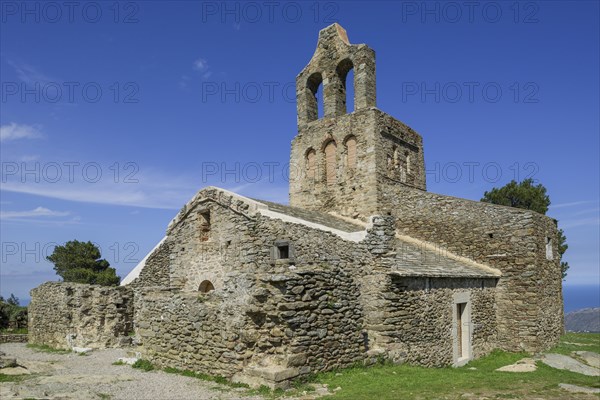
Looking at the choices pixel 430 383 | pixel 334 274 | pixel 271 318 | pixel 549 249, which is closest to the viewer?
pixel 430 383

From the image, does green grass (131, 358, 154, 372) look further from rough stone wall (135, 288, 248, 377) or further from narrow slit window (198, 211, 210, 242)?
narrow slit window (198, 211, 210, 242)

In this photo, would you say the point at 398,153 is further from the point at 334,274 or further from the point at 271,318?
the point at 271,318

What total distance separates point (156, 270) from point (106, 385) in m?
9.20

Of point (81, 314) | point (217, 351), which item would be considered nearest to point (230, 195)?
point (217, 351)

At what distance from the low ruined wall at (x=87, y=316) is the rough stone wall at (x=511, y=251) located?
38.7 feet

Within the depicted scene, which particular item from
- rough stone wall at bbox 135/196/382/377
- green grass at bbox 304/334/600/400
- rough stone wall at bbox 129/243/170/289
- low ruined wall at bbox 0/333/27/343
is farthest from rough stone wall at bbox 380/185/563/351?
low ruined wall at bbox 0/333/27/343

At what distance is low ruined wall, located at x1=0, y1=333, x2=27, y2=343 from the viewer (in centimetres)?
1995

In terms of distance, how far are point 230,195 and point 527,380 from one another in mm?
9827

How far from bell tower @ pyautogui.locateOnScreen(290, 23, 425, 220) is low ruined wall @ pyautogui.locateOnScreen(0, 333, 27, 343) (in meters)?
13.6

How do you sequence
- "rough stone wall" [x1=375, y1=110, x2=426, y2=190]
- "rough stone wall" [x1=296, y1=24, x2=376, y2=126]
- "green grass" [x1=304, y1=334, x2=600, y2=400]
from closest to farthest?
1. "green grass" [x1=304, y1=334, x2=600, y2=400]
2. "rough stone wall" [x1=375, y1=110, x2=426, y2=190]
3. "rough stone wall" [x1=296, y1=24, x2=376, y2=126]

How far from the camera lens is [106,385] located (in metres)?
9.47

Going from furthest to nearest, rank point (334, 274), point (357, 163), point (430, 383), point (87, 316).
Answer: point (357, 163) → point (87, 316) → point (334, 274) → point (430, 383)

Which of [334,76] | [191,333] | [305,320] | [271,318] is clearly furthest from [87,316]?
[334,76]

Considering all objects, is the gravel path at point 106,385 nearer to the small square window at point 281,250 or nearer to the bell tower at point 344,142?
the small square window at point 281,250
